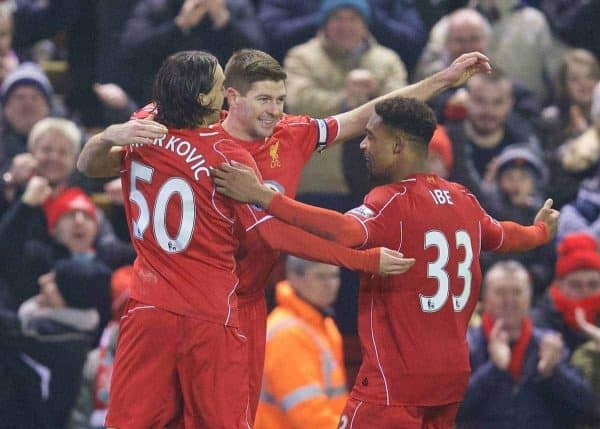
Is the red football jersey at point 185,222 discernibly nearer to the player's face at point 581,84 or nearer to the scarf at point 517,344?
the scarf at point 517,344

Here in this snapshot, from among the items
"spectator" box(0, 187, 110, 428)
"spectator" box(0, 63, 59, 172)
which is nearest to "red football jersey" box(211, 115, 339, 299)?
"spectator" box(0, 187, 110, 428)

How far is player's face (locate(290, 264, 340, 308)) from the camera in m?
7.39

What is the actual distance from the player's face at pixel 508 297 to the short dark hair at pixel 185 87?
2.97 metres

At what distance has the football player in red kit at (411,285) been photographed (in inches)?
227

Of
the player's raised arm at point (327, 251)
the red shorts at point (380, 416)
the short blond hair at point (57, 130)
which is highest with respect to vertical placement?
the player's raised arm at point (327, 251)

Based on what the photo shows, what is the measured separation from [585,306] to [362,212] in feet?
10.2

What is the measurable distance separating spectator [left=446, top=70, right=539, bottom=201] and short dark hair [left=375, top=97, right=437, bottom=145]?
11.4 ft

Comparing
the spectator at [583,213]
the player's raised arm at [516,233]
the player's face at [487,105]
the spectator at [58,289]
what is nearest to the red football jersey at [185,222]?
the player's raised arm at [516,233]

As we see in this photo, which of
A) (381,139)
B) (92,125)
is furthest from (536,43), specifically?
(381,139)

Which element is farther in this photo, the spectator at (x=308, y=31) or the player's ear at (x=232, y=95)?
the spectator at (x=308, y=31)

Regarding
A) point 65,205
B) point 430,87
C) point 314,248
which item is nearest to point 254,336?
point 314,248

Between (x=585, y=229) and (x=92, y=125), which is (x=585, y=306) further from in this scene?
(x=92, y=125)

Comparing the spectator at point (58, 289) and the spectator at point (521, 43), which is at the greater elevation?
the spectator at point (521, 43)

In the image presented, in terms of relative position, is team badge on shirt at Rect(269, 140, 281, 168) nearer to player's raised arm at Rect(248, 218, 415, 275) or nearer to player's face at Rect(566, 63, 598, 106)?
player's raised arm at Rect(248, 218, 415, 275)
